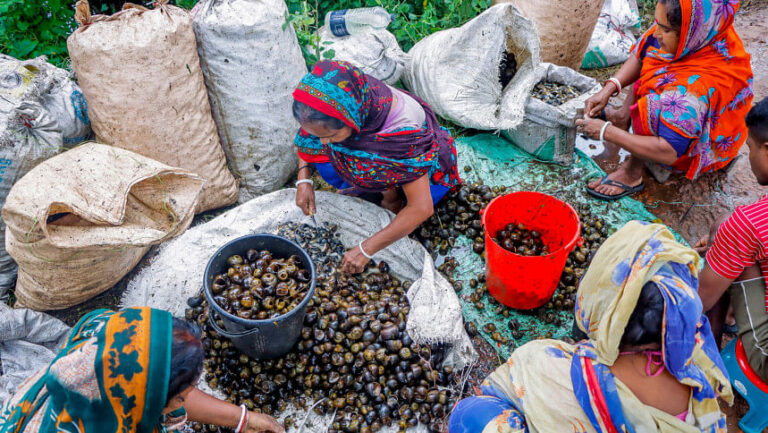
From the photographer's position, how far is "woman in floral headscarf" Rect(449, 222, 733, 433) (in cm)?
147

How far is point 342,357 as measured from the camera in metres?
2.43

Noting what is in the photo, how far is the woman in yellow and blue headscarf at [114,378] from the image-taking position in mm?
1359

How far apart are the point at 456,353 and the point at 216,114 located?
2262 millimetres

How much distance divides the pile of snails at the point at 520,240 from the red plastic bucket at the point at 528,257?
2.4 inches

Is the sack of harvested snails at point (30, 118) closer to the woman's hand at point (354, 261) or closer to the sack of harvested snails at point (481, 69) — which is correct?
the woman's hand at point (354, 261)

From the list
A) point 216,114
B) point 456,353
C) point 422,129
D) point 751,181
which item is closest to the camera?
point 456,353

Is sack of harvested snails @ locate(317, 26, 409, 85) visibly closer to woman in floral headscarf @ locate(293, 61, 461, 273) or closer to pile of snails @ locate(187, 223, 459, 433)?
woman in floral headscarf @ locate(293, 61, 461, 273)

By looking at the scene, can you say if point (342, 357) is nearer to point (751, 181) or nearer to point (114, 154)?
point (114, 154)

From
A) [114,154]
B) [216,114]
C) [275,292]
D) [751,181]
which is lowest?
[751,181]

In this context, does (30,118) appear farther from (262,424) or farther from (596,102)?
(596,102)

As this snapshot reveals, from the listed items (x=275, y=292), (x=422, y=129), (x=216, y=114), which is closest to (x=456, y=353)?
(x=275, y=292)

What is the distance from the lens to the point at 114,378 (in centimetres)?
136

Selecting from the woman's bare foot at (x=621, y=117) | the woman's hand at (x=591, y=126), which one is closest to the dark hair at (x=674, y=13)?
the woman's hand at (x=591, y=126)

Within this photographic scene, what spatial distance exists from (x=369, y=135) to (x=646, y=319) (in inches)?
63.8
